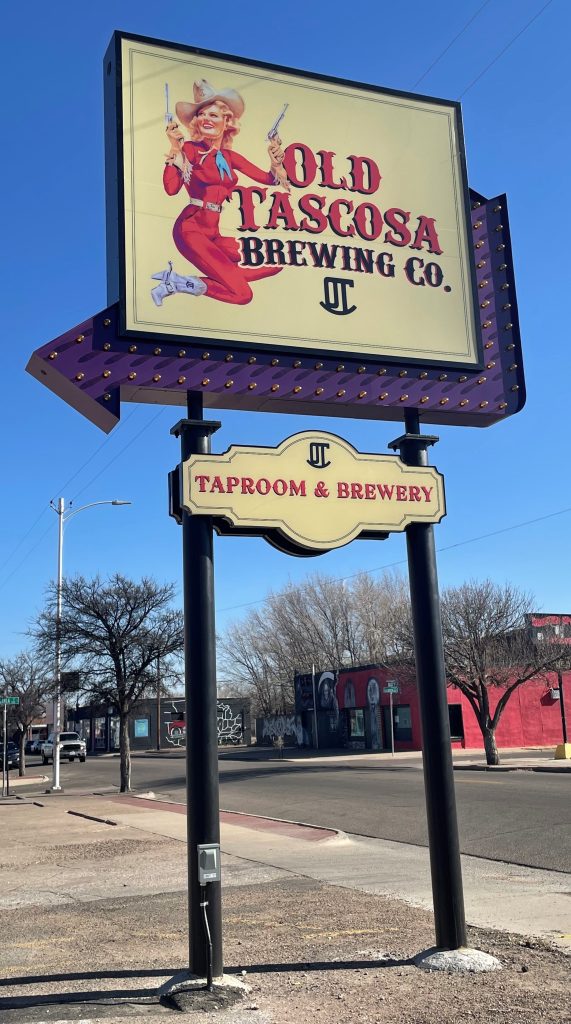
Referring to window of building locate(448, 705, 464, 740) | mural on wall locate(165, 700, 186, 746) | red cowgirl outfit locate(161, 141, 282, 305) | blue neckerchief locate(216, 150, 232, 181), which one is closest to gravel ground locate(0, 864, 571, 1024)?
red cowgirl outfit locate(161, 141, 282, 305)

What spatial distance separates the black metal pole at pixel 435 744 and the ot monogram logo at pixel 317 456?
0.82 meters

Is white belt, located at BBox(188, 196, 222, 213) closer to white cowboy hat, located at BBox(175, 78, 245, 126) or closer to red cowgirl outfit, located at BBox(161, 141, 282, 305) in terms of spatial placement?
red cowgirl outfit, located at BBox(161, 141, 282, 305)

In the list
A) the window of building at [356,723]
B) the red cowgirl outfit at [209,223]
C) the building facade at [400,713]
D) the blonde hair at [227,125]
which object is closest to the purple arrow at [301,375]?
the red cowgirl outfit at [209,223]

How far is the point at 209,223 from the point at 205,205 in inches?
→ 5.6

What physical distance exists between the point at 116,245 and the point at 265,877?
24.9ft

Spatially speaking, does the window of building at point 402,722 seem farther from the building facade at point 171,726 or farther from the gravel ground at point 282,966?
the gravel ground at point 282,966

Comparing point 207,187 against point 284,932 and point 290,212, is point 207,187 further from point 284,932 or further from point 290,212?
point 284,932

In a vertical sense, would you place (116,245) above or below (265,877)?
above

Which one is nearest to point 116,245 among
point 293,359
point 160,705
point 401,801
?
point 293,359

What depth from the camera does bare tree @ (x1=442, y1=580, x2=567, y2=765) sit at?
30312 millimetres

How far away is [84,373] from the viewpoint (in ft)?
21.6

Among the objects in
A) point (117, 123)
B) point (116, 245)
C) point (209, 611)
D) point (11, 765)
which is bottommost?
point (11, 765)

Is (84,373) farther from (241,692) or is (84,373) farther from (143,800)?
(241,692)

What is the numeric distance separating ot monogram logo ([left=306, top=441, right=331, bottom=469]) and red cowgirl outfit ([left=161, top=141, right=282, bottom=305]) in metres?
1.29
